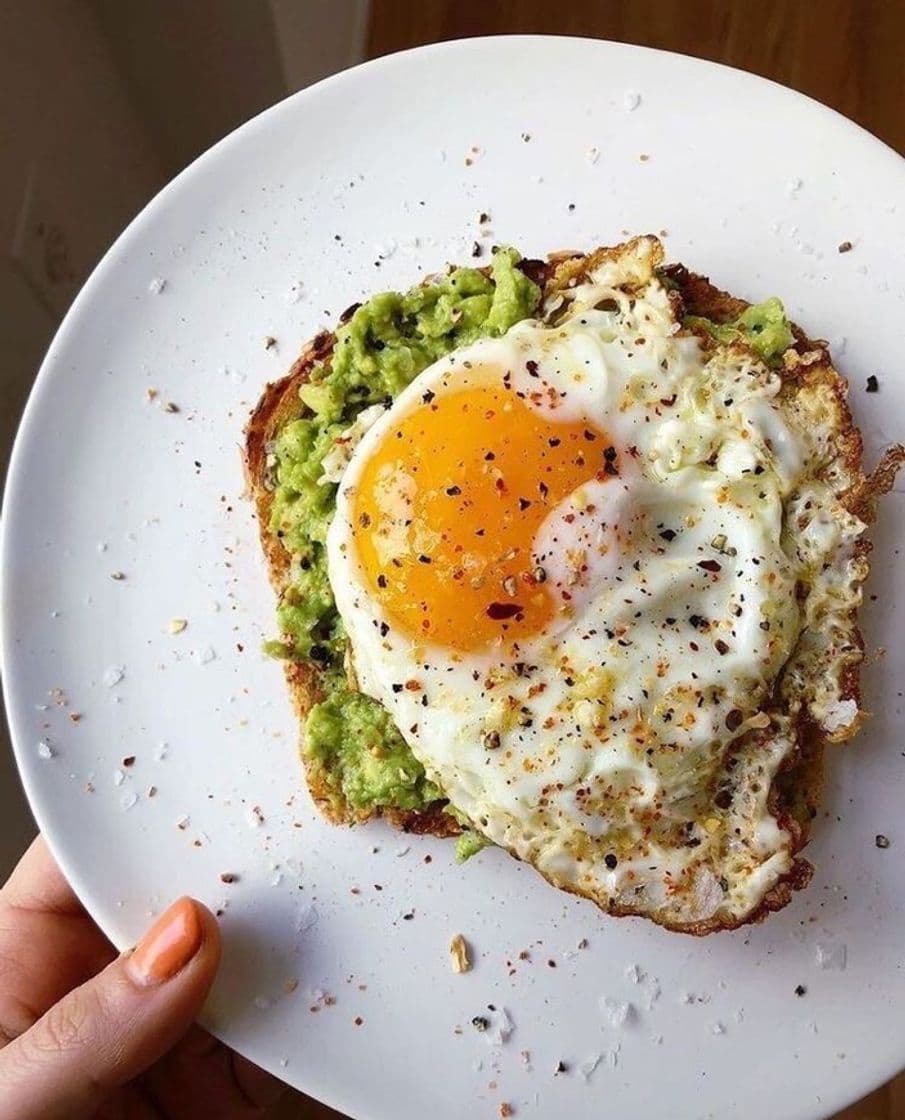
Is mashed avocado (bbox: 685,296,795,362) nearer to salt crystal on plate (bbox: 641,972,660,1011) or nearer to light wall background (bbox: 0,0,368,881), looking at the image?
salt crystal on plate (bbox: 641,972,660,1011)

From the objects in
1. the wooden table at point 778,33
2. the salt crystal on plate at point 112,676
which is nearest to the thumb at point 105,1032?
the salt crystal on plate at point 112,676

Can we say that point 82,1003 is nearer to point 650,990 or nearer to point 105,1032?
point 105,1032

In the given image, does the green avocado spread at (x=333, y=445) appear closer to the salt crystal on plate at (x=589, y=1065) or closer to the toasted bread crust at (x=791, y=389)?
the toasted bread crust at (x=791, y=389)

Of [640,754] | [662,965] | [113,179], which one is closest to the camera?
[640,754]

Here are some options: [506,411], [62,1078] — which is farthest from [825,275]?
[62,1078]

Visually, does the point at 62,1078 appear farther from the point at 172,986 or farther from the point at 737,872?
the point at 737,872

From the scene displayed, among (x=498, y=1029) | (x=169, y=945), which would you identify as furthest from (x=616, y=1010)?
(x=169, y=945)
